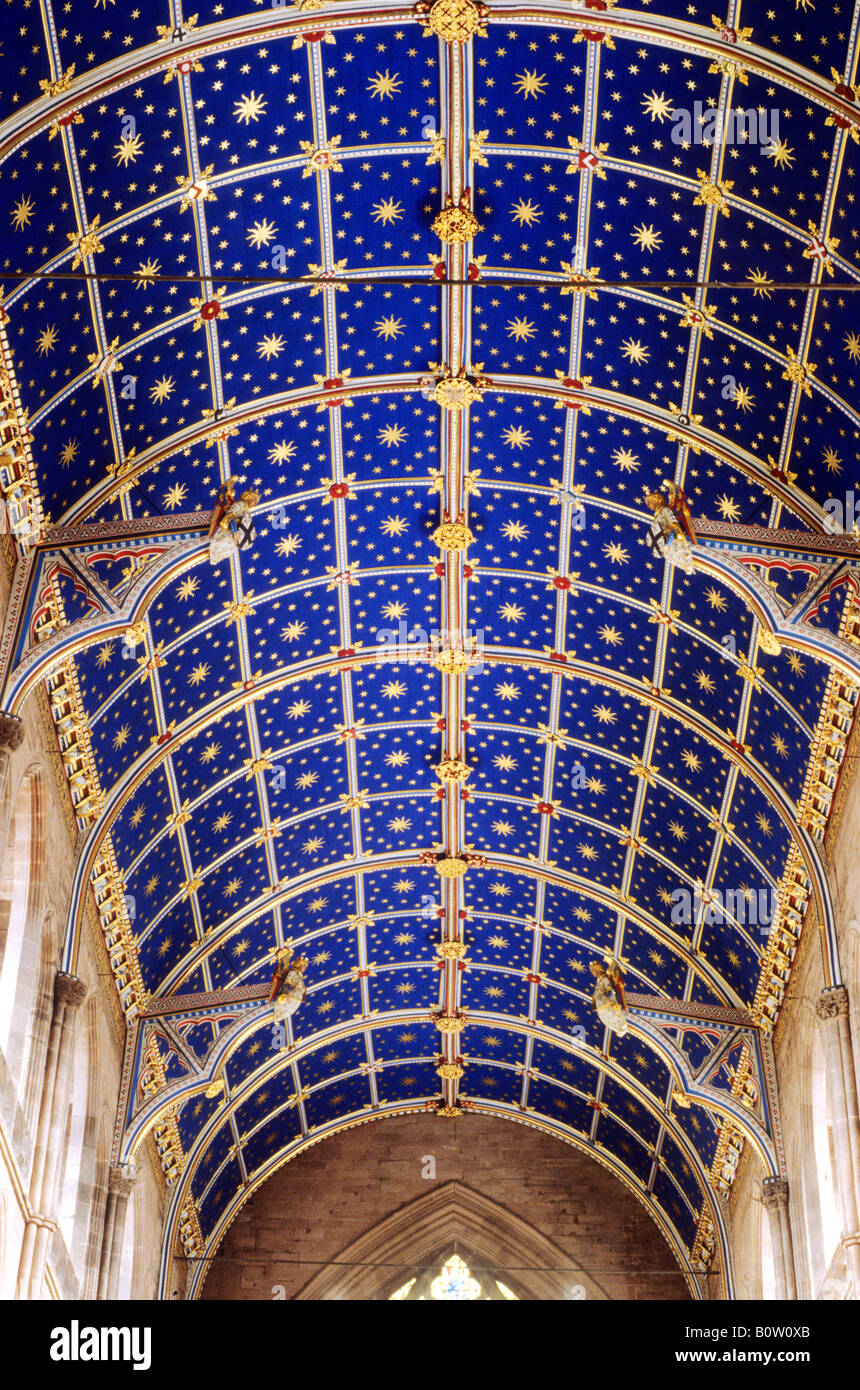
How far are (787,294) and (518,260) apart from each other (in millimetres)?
3778

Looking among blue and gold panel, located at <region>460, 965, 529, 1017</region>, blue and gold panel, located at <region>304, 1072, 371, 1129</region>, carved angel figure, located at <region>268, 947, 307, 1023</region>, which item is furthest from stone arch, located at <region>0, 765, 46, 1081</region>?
blue and gold panel, located at <region>304, 1072, 371, 1129</region>

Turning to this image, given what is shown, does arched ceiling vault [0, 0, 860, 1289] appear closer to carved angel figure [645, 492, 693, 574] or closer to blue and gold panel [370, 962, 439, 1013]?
carved angel figure [645, 492, 693, 574]

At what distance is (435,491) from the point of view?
2581cm

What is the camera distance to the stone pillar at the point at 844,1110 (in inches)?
857

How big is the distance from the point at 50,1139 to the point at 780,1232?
36.6 feet

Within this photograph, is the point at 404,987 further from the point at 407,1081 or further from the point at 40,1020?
the point at 40,1020

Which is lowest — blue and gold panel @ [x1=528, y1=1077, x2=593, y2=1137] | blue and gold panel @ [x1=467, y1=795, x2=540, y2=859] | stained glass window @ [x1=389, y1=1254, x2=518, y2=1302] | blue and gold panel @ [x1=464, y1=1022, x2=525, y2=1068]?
stained glass window @ [x1=389, y1=1254, x2=518, y2=1302]

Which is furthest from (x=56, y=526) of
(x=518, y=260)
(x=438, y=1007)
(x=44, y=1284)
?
(x=438, y=1007)

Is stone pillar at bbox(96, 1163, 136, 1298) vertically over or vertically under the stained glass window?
under

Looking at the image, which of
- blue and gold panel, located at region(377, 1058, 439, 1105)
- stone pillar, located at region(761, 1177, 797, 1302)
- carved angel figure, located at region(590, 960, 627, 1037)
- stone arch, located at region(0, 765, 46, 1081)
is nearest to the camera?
stone arch, located at region(0, 765, 46, 1081)

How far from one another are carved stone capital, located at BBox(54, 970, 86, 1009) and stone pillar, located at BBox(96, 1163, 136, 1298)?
4709mm

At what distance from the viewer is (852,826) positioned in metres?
22.8

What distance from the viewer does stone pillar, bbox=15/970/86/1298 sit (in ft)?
71.9

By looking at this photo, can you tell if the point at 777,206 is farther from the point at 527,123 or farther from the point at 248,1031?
the point at 248,1031
